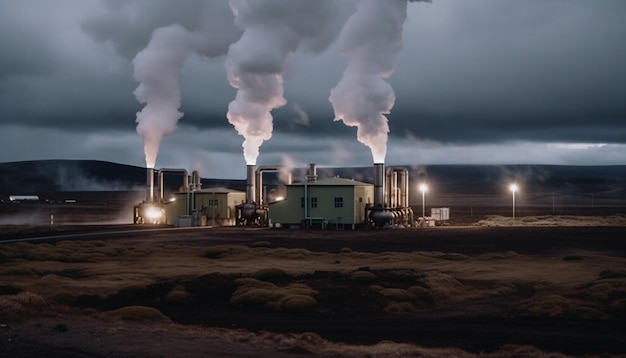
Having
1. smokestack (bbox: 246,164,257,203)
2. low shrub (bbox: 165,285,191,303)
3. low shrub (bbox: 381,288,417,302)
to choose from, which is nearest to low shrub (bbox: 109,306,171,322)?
low shrub (bbox: 165,285,191,303)

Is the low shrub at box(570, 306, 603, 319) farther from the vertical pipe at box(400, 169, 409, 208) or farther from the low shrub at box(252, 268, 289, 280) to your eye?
the vertical pipe at box(400, 169, 409, 208)

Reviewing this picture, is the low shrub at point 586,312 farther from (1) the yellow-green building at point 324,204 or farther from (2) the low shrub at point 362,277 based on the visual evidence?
(1) the yellow-green building at point 324,204

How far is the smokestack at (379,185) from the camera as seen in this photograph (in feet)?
245

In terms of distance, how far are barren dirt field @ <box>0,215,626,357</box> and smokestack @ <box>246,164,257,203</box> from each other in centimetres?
2749

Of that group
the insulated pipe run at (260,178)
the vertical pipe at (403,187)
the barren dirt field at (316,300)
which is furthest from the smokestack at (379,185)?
the barren dirt field at (316,300)

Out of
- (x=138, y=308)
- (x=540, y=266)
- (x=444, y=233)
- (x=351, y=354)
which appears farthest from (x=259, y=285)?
(x=444, y=233)

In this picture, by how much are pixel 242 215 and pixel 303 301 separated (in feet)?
177

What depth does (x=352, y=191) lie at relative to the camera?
74.5 meters

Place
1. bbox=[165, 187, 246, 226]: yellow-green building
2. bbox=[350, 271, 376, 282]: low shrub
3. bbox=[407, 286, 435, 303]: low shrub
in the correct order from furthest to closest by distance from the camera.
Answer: bbox=[165, 187, 246, 226]: yellow-green building
bbox=[350, 271, 376, 282]: low shrub
bbox=[407, 286, 435, 303]: low shrub

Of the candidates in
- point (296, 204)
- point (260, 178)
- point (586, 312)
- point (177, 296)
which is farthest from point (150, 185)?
point (586, 312)

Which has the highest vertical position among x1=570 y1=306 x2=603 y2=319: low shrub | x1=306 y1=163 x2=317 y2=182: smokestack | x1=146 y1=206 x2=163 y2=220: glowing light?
x1=306 y1=163 x2=317 y2=182: smokestack

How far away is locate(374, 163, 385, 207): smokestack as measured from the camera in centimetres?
7481

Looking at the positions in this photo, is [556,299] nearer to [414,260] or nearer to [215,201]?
[414,260]

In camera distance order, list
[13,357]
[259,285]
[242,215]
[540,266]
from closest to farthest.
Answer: [13,357] → [259,285] → [540,266] → [242,215]
